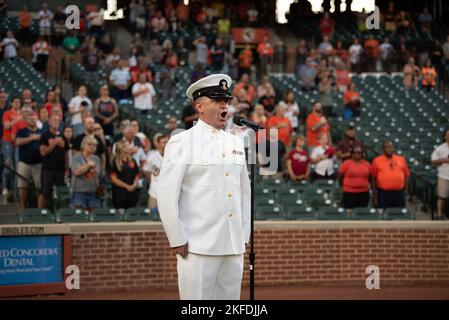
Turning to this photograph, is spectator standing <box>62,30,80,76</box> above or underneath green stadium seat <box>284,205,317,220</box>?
above

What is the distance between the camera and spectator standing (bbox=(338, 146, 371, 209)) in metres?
14.4

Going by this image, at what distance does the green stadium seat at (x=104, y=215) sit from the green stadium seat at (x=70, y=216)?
0.13 m

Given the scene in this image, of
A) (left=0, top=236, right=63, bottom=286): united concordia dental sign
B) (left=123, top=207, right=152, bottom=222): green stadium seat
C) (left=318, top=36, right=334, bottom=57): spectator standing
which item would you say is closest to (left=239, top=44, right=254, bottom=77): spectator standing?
(left=318, top=36, right=334, bottom=57): spectator standing

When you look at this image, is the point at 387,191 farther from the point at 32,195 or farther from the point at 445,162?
the point at 32,195

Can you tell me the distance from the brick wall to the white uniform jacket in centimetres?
552

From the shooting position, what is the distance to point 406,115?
21.2m

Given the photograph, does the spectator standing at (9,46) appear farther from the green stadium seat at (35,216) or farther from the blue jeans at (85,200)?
the green stadium seat at (35,216)

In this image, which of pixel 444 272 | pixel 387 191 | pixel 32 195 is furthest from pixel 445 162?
pixel 32 195

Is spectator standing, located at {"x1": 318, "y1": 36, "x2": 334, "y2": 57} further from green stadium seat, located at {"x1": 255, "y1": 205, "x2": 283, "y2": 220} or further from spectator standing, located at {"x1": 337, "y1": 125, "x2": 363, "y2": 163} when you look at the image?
green stadium seat, located at {"x1": 255, "y1": 205, "x2": 283, "y2": 220}

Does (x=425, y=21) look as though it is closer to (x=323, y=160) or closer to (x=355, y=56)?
(x=355, y=56)

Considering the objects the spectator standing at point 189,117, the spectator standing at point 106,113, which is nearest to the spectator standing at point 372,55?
the spectator standing at point 106,113

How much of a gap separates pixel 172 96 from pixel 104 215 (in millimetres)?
8066

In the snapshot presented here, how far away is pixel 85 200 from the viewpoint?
1340cm

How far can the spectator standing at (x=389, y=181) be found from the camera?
14.6 metres
